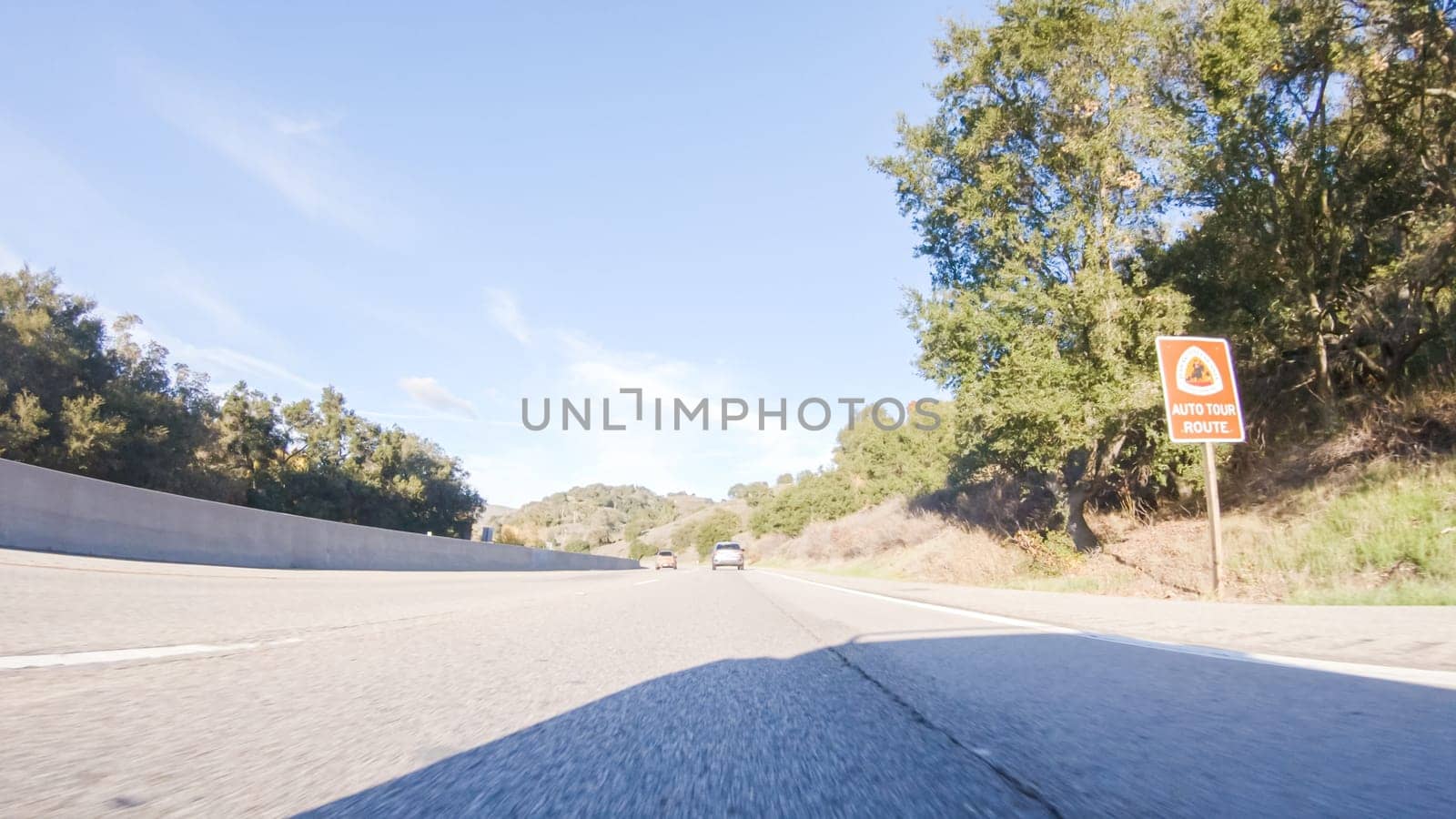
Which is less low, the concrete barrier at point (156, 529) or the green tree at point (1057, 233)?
the green tree at point (1057, 233)

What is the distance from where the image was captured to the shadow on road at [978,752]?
1726mm

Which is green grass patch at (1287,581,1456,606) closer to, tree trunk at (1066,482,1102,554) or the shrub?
the shrub

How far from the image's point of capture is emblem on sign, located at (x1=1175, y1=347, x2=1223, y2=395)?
10625mm

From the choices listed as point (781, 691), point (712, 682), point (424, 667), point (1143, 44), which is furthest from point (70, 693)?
point (1143, 44)

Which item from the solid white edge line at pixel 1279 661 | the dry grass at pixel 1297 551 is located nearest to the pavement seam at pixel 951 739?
the solid white edge line at pixel 1279 661

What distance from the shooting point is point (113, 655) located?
350cm

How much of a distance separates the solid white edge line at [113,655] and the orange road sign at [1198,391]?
10941 mm

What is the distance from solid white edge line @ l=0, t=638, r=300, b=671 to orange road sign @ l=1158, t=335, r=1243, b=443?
10.9 metres

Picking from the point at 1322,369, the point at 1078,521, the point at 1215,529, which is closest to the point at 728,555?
the point at 1078,521

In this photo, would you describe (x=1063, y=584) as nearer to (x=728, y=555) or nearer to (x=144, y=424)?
(x=728, y=555)

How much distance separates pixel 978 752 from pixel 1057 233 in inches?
743

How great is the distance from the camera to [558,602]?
9.01 m

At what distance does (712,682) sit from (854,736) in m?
1.23

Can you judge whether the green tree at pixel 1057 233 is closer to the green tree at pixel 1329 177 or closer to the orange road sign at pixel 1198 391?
the green tree at pixel 1329 177
